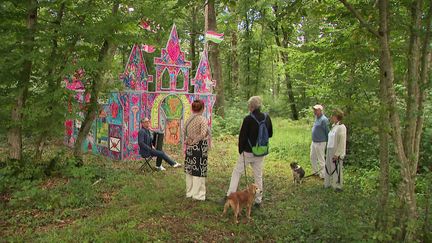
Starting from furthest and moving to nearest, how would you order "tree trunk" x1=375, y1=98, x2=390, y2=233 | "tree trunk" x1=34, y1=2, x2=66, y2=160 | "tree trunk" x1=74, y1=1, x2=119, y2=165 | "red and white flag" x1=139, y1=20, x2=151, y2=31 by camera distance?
"red and white flag" x1=139, y1=20, x2=151, y2=31 < "tree trunk" x1=74, y1=1, x2=119, y2=165 < "tree trunk" x1=34, y1=2, x2=66, y2=160 < "tree trunk" x1=375, y1=98, x2=390, y2=233

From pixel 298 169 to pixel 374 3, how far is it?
13.6 ft

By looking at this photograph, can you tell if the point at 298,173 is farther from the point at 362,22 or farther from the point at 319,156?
the point at 362,22

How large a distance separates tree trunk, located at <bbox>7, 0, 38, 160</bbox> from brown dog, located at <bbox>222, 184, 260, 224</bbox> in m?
4.37

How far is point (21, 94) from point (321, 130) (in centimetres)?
649

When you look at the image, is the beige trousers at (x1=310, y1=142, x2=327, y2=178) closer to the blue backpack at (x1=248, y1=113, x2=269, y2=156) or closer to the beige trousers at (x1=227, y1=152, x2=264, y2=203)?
the beige trousers at (x1=227, y1=152, x2=264, y2=203)

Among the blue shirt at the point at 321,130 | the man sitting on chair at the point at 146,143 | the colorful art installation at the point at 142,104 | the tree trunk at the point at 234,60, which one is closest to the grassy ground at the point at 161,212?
the man sitting on chair at the point at 146,143

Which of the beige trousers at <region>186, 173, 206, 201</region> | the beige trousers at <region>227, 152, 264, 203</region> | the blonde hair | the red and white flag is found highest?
the red and white flag

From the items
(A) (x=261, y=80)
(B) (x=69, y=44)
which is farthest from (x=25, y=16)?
(A) (x=261, y=80)

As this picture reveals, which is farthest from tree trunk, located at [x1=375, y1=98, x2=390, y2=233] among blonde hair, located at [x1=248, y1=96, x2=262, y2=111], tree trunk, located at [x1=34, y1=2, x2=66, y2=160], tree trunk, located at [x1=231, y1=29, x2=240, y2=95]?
tree trunk, located at [x1=231, y1=29, x2=240, y2=95]

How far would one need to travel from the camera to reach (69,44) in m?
7.45

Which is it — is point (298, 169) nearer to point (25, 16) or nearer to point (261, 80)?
point (25, 16)

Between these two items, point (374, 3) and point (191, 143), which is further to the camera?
point (191, 143)

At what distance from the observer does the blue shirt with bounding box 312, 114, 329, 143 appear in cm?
866

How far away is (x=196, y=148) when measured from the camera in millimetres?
6551
